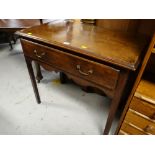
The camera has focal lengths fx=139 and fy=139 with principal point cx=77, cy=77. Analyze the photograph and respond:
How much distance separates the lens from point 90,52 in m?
0.74

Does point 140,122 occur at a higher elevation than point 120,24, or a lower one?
lower

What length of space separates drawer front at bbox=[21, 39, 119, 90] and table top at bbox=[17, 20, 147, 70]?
5cm

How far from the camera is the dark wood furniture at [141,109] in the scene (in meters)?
0.75

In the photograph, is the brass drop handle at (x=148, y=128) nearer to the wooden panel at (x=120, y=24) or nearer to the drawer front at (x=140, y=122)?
the drawer front at (x=140, y=122)

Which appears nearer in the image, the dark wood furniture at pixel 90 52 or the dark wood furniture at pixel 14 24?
the dark wood furniture at pixel 90 52

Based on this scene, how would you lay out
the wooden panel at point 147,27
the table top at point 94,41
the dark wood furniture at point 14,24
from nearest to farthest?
1. the table top at point 94,41
2. the wooden panel at point 147,27
3. the dark wood furniture at point 14,24

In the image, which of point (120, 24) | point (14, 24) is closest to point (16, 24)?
point (14, 24)

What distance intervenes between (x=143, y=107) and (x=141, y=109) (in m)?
0.02

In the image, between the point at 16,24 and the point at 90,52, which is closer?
the point at 90,52

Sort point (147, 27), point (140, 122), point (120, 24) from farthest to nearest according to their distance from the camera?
point (120, 24) → point (147, 27) → point (140, 122)

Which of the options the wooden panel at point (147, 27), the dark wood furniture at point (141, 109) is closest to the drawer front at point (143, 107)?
the dark wood furniture at point (141, 109)

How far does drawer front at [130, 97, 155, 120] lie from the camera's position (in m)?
→ 0.75

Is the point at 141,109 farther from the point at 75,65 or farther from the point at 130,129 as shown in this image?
the point at 75,65
